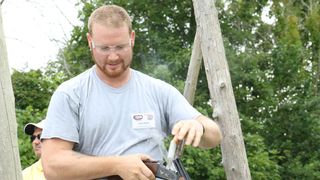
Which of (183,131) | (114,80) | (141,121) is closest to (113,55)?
(114,80)

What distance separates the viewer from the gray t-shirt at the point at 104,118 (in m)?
2.31

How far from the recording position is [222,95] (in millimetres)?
4328

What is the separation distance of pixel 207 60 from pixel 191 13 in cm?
975

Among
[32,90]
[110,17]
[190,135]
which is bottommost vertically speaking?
[190,135]

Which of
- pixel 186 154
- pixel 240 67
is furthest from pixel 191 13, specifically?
pixel 186 154

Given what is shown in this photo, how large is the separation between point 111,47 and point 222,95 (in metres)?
2.13

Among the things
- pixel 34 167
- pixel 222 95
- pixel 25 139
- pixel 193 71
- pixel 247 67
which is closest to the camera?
pixel 34 167

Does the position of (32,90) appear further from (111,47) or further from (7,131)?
(7,131)

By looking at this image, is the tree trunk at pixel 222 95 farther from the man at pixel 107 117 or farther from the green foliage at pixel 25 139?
the green foliage at pixel 25 139

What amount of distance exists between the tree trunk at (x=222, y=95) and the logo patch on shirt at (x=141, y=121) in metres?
1.96

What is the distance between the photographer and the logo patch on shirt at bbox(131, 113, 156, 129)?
235cm

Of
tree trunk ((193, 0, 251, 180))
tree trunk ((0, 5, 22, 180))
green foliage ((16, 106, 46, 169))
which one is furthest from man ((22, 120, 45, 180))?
green foliage ((16, 106, 46, 169))

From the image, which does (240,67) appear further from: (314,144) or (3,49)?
(3,49)

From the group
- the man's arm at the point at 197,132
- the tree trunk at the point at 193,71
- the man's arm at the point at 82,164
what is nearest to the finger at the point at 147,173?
the man's arm at the point at 82,164
